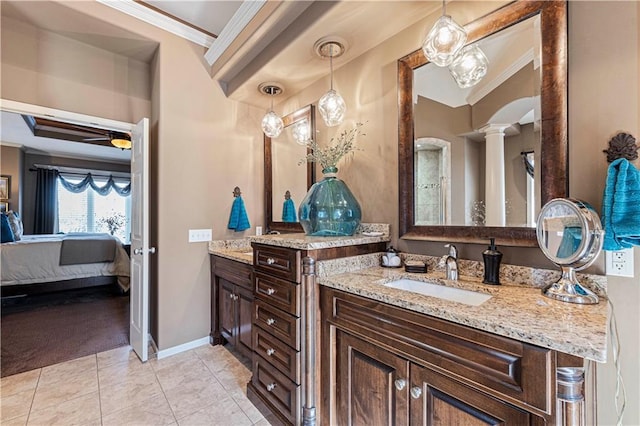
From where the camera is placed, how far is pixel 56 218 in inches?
266

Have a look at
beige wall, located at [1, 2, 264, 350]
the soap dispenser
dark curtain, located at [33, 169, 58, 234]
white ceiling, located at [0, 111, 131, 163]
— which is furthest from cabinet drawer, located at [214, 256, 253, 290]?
dark curtain, located at [33, 169, 58, 234]

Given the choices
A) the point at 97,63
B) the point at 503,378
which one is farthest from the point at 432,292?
the point at 97,63

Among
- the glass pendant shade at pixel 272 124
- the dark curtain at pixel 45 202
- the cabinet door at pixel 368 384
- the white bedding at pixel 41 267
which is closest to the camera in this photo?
the cabinet door at pixel 368 384

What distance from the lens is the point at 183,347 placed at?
8.51 ft

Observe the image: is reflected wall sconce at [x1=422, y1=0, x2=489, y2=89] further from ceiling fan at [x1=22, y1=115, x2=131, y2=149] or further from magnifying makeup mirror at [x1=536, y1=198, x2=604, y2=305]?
ceiling fan at [x1=22, y1=115, x2=131, y2=149]

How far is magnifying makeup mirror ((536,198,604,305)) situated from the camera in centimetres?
104

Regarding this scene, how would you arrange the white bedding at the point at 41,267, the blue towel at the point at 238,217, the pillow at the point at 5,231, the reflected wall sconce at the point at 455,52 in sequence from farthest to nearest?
the pillow at the point at 5,231 < the white bedding at the point at 41,267 < the blue towel at the point at 238,217 < the reflected wall sconce at the point at 455,52

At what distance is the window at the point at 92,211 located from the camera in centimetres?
697

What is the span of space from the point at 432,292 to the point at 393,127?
1101mm

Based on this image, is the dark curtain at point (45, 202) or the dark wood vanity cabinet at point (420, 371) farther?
the dark curtain at point (45, 202)

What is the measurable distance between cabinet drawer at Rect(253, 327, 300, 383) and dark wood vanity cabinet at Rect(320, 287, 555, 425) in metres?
0.17

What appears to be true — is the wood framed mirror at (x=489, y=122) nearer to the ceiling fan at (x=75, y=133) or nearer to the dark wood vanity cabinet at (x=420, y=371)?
the dark wood vanity cabinet at (x=420, y=371)

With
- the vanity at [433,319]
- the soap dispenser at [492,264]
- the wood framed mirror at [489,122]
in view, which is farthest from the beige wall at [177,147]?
the soap dispenser at [492,264]

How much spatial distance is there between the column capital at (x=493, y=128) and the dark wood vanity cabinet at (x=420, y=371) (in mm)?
1094
